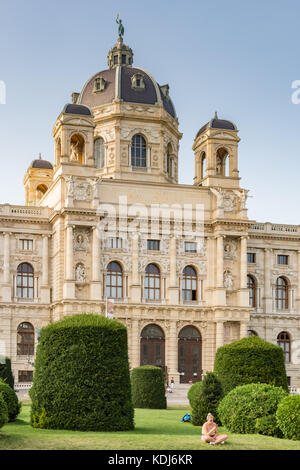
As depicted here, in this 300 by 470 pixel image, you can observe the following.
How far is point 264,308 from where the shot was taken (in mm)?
63719

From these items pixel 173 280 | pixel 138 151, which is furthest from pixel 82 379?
pixel 138 151

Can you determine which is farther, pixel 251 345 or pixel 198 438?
pixel 251 345

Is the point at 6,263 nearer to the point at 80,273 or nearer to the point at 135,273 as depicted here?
the point at 80,273

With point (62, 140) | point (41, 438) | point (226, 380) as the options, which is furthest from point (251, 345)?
point (62, 140)

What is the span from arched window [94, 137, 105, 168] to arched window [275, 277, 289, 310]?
1765cm

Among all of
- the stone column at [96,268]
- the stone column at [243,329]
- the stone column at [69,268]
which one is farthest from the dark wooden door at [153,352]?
the stone column at [69,268]

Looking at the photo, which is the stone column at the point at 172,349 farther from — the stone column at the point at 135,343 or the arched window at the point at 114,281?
the arched window at the point at 114,281

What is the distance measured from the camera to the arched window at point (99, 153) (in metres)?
65.2

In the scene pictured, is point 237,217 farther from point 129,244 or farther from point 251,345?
point 251,345

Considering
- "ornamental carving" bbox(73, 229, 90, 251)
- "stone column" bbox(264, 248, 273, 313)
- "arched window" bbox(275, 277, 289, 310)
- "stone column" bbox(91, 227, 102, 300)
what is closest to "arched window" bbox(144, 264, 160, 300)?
"stone column" bbox(91, 227, 102, 300)

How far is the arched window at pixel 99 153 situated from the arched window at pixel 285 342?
20432 mm

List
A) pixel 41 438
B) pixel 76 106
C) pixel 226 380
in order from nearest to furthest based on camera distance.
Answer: pixel 41 438 → pixel 226 380 → pixel 76 106

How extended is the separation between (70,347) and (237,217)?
37.9m

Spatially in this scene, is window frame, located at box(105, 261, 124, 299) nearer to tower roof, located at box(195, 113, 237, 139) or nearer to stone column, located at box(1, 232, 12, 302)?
stone column, located at box(1, 232, 12, 302)
